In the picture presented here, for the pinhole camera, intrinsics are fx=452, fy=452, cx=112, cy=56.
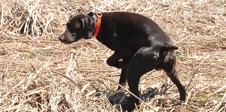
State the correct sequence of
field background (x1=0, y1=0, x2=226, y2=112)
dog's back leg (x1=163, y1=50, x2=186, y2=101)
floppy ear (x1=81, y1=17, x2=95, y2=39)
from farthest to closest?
floppy ear (x1=81, y1=17, x2=95, y2=39) < dog's back leg (x1=163, y1=50, x2=186, y2=101) < field background (x1=0, y1=0, x2=226, y2=112)

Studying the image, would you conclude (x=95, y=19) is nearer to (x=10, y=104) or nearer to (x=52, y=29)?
(x=10, y=104)

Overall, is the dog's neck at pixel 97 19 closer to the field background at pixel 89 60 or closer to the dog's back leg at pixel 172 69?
the field background at pixel 89 60

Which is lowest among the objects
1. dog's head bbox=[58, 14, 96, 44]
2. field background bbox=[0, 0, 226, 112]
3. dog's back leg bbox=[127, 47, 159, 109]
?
field background bbox=[0, 0, 226, 112]

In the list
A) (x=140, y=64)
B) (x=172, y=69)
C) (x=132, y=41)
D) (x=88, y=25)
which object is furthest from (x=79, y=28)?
(x=172, y=69)

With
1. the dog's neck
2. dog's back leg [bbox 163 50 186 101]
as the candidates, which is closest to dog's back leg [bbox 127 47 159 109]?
dog's back leg [bbox 163 50 186 101]

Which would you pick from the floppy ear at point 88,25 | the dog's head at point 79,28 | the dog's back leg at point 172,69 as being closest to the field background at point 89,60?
the dog's back leg at point 172,69

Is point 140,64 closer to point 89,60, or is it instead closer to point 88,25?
point 88,25

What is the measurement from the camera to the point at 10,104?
15.0 feet

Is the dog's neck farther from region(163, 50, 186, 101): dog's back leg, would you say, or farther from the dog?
region(163, 50, 186, 101): dog's back leg

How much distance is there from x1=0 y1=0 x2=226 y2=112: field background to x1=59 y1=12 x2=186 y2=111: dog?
27 cm

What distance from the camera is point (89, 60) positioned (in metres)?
6.82

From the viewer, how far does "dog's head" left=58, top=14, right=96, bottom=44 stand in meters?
5.41

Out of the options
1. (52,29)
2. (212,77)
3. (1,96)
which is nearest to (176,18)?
(52,29)

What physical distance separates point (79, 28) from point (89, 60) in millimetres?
1359
